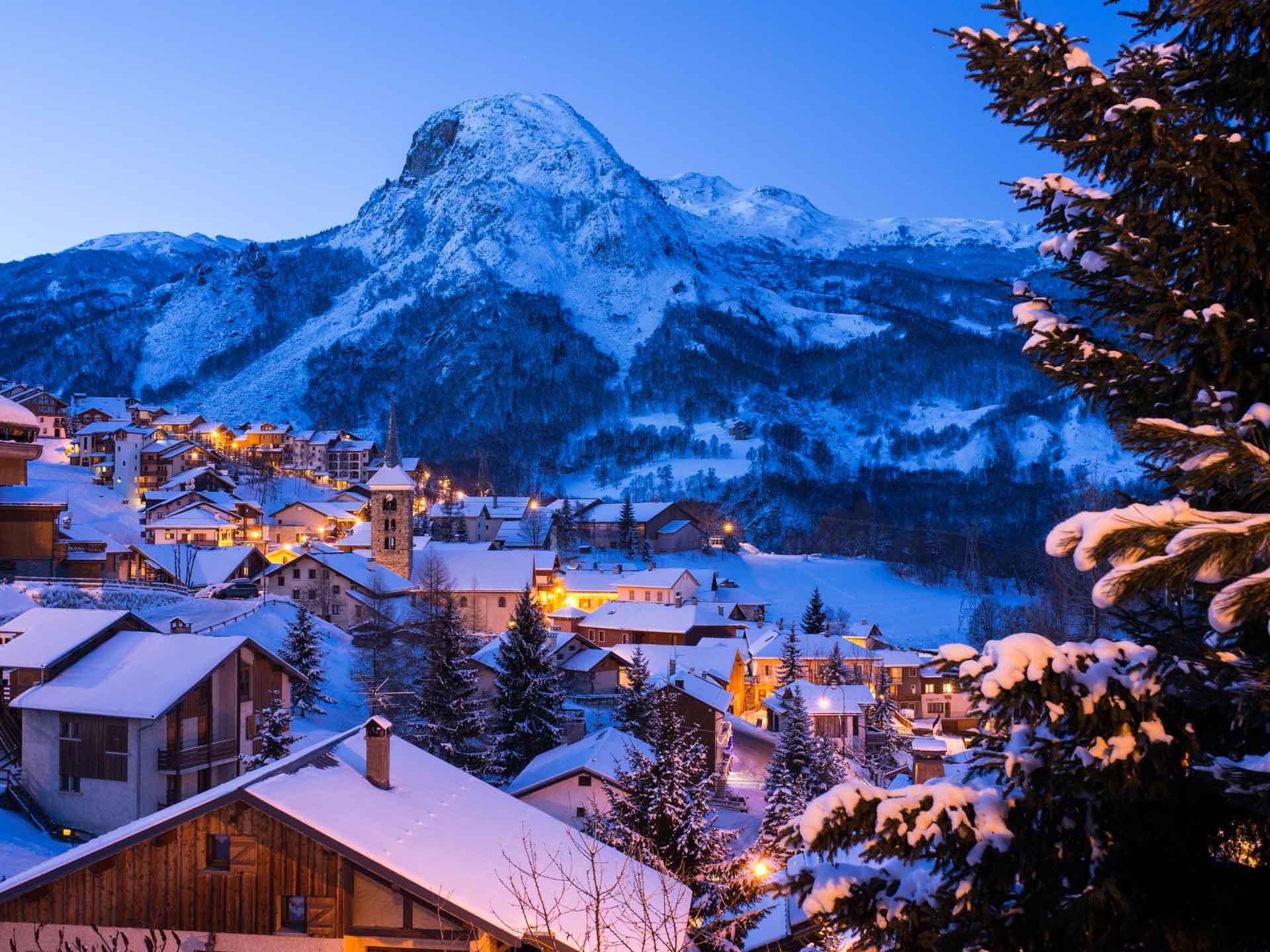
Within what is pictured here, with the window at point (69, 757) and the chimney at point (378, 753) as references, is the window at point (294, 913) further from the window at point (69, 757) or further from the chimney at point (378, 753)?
the window at point (69, 757)

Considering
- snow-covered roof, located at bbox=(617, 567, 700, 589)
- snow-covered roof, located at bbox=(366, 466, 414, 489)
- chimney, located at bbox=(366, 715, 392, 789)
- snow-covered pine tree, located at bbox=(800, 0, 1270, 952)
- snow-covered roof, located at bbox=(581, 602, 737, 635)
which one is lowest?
snow-covered roof, located at bbox=(581, 602, 737, 635)

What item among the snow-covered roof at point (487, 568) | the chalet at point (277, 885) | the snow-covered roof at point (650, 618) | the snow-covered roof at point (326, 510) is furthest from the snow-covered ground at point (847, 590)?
the chalet at point (277, 885)

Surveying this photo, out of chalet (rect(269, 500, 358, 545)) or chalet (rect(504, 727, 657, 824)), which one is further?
chalet (rect(269, 500, 358, 545))

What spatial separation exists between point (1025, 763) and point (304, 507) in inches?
3632

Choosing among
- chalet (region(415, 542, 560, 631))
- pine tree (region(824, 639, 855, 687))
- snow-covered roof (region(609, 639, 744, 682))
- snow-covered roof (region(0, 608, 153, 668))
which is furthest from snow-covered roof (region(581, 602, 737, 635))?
snow-covered roof (region(0, 608, 153, 668))

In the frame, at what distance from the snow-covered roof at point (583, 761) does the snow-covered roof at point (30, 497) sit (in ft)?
89.8

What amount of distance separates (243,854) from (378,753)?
9.33 ft

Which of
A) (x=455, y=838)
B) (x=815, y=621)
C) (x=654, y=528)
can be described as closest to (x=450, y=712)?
(x=455, y=838)

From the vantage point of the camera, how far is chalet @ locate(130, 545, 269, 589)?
54.0 m

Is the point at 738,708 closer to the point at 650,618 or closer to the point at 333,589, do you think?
the point at 650,618

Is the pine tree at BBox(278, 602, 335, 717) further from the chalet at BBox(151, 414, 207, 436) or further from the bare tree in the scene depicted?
the chalet at BBox(151, 414, 207, 436)

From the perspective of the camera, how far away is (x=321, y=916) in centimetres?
1201

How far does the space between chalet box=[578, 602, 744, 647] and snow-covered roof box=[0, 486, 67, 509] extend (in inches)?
1336

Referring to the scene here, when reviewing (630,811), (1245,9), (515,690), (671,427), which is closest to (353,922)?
(630,811)
